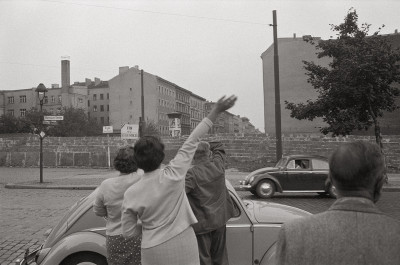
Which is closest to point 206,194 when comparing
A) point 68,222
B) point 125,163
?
point 125,163

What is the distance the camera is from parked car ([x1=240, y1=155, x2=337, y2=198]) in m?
14.1

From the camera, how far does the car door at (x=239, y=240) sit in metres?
4.58

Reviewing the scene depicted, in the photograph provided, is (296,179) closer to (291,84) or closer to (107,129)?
(107,129)

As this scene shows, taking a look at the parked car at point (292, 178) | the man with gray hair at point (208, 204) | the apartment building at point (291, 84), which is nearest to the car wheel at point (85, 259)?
the man with gray hair at point (208, 204)

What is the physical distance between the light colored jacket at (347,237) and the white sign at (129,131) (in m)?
24.2

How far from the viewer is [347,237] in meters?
1.57

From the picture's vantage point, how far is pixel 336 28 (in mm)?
19406

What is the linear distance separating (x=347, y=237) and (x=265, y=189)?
12.7m

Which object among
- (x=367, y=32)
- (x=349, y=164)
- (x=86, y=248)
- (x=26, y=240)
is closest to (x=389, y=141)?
(x=367, y=32)

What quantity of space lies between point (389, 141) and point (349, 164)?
89.2 feet

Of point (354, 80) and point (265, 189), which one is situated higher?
point (354, 80)

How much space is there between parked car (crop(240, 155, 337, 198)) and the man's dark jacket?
33.3 feet

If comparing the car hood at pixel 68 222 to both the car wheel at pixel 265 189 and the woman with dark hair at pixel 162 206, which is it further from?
the car wheel at pixel 265 189

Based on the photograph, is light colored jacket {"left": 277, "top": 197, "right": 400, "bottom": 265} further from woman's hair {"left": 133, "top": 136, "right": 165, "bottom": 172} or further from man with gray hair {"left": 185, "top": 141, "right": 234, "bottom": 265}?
man with gray hair {"left": 185, "top": 141, "right": 234, "bottom": 265}
